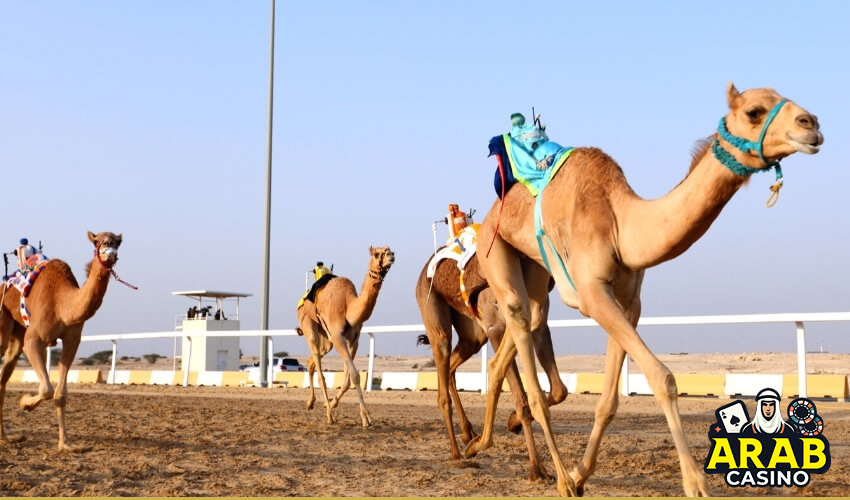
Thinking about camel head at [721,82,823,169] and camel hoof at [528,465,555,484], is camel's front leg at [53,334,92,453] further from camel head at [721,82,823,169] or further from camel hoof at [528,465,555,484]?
camel head at [721,82,823,169]

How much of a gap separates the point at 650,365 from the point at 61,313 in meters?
7.42

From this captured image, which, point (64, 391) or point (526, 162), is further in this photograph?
point (64, 391)

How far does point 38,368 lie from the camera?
10211 millimetres

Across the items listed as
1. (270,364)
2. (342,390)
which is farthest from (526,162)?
(270,364)

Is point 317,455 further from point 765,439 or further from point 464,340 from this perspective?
point 765,439

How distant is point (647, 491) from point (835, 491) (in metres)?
1.34

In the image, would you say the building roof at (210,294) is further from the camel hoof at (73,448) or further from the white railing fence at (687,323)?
the camel hoof at (73,448)

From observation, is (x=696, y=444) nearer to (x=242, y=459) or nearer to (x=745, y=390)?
(x=242, y=459)

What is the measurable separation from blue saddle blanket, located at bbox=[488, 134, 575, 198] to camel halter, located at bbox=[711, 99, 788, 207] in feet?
4.72

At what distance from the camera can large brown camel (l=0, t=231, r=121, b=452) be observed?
1014cm

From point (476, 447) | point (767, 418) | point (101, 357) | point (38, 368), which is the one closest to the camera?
point (767, 418)

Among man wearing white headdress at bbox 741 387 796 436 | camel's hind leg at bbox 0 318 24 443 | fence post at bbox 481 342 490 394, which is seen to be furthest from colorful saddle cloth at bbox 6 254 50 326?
fence post at bbox 481 342 490 394

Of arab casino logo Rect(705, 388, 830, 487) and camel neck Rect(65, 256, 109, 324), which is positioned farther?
camel neck Rect(65, 256, 109, 324)

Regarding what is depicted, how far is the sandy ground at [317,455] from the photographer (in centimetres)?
758
